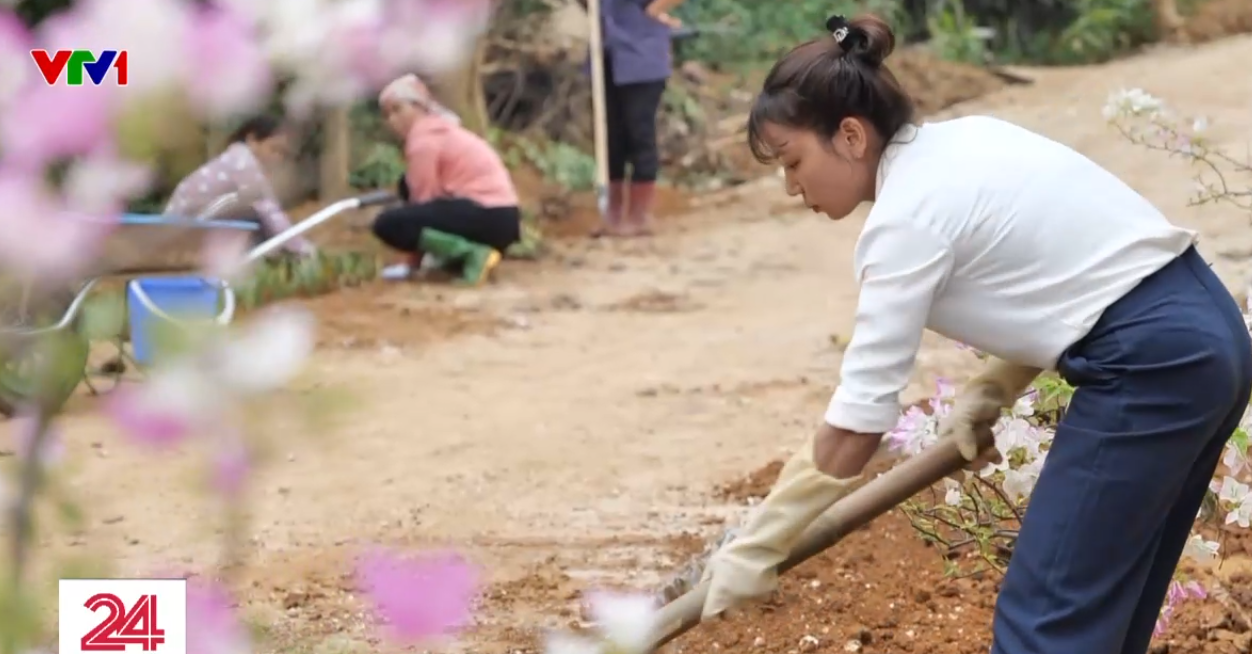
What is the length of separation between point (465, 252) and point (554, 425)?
8.43 feet

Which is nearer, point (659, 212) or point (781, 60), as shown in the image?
point (781, 60)

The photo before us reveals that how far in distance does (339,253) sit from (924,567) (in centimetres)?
496

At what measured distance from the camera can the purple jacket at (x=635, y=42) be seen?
27.0ft

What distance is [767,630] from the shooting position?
3041 millimetres

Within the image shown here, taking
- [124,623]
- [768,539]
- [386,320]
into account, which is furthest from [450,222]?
[124,623]

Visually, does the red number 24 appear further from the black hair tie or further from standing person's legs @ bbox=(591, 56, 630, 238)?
standing person's legs @ bbox=(591, 56, 630, 238)

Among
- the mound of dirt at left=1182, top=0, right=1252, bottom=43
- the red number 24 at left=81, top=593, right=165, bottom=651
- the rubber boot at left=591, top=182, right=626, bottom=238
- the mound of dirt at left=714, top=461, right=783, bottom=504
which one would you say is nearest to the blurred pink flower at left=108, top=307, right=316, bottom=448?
the red number 24 at left=81, top=593, right=165, bottom=651

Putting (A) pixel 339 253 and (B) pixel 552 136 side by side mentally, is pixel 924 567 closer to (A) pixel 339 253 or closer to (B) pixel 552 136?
(A) pixel 339 253

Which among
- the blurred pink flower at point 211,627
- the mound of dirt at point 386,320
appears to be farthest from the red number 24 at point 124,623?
the mound of dirt at point 386,320

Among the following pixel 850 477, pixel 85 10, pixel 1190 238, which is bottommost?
pixel 850 477

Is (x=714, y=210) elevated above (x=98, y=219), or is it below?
below

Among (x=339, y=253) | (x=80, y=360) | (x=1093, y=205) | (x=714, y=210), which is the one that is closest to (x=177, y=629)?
(x=80, y=360)

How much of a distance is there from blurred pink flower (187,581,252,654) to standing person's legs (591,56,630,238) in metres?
7.41

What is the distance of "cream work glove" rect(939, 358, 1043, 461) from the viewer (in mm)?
2363
